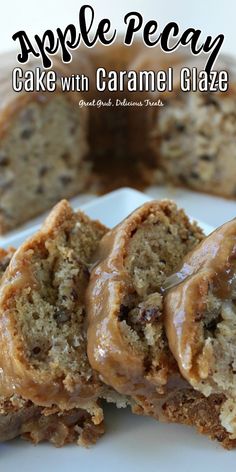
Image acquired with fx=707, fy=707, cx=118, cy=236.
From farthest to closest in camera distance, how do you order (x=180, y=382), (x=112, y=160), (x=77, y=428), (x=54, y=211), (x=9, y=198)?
1. (x=112, y=160)
2. (x=9, y=198)
3. (x=54, y=211)
4. (x=77, y=428)
5. (x=180, y=382)

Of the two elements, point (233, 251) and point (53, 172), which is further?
point (53, 172)

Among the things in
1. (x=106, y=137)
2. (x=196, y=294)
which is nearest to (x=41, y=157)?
(x=106, y=137)

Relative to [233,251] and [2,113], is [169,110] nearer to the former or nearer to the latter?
[2,113]

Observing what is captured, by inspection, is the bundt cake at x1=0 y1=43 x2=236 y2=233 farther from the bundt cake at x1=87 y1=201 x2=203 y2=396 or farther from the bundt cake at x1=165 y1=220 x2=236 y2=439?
the bundt cake at x1=165 y1=220 x2=236 y2=439

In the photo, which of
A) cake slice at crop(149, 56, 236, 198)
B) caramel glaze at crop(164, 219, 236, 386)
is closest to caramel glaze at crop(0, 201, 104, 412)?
caramel glaze at crop(164, 219, 236, 386)

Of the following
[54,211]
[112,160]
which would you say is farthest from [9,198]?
[54,211]

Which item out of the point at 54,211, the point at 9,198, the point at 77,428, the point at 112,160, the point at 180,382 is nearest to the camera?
the point at 180,382

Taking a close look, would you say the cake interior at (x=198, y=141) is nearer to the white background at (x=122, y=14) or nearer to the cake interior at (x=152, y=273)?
the white background at (x=122, y=14)
